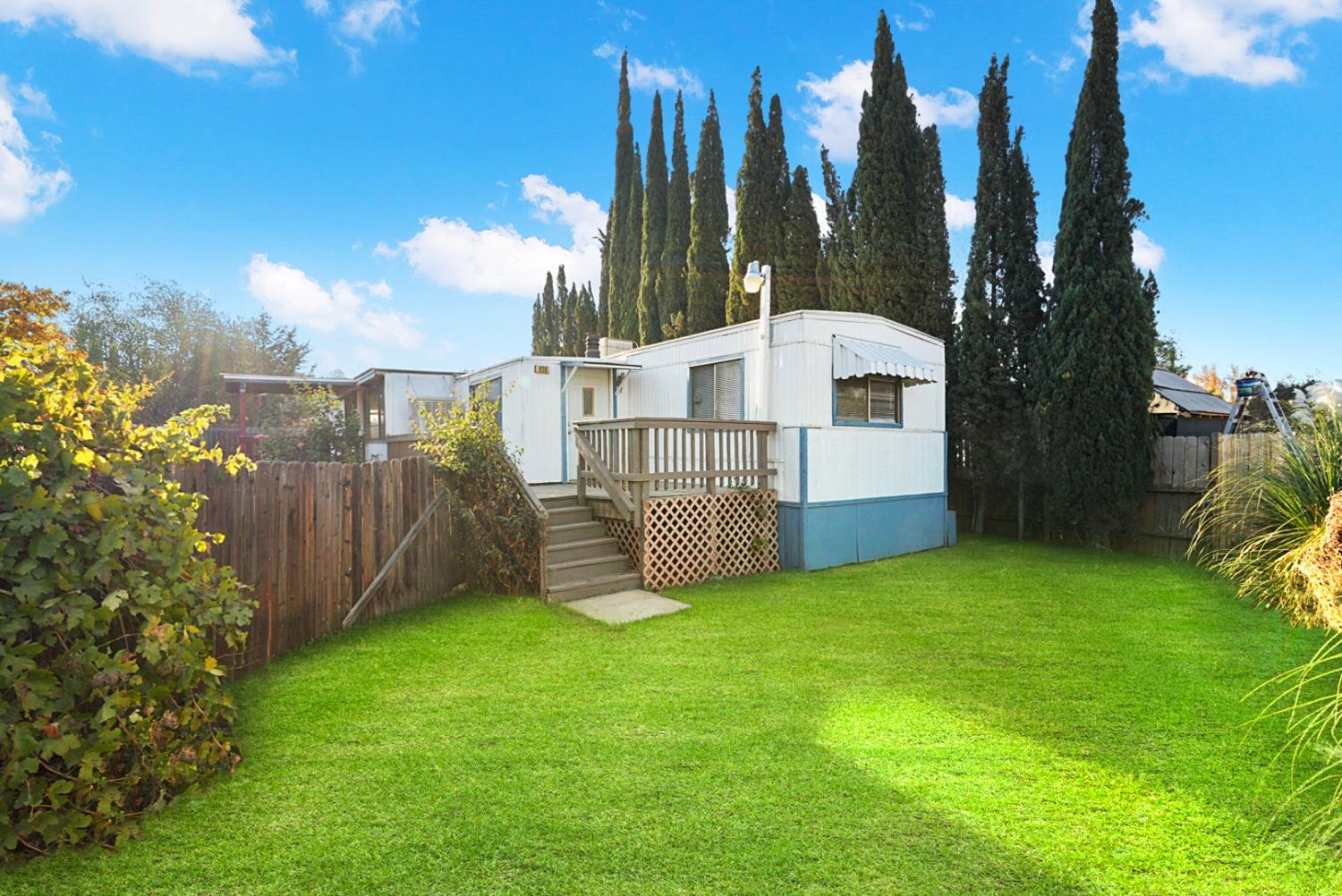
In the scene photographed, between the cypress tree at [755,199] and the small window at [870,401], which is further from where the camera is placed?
the cypress tree at [755,199]

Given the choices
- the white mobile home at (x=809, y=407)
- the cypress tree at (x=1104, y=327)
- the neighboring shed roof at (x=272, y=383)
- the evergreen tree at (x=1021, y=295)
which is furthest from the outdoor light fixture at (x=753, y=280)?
the neighboring shed roof at (x=272, y=383)

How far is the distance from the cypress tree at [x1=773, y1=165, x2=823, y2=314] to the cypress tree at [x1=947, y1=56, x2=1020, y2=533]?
224 inches

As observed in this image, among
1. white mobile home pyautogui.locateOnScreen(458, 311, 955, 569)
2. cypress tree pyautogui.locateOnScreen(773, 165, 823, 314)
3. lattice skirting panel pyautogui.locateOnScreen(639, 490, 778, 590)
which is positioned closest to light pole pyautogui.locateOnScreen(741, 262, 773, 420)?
white mobile home pyautogui.locateOnScreen(458, 311, 955, 569)

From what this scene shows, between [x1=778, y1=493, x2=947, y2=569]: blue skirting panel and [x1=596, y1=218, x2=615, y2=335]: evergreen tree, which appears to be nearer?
[x1=778, y1=493, x2=947, y2=569]: blue skirting panel

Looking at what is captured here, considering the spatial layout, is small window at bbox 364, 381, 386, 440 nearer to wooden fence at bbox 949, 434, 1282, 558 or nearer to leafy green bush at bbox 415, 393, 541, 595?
leafy green bush at bbox 415, 393, 541, 595

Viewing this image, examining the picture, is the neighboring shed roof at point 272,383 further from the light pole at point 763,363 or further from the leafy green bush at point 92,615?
the leafy green bush at point 92,615

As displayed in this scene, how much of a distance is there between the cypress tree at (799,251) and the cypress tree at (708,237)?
99.3 inches

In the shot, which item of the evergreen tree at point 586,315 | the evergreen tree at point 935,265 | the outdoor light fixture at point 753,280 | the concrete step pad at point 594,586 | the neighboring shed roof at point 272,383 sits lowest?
the concrete step pad at point 594,586

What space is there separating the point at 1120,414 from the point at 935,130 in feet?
24.5

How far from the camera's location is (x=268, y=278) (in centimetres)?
1434

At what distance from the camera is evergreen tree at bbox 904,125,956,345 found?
1270cm

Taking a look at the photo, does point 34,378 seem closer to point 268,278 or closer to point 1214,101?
point 268,278

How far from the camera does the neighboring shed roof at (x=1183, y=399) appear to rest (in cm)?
1271

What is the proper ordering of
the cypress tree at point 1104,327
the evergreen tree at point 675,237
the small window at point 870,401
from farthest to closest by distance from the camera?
the evergreen tree at point 675,237 < the cypress tree at point 1104,327 < the small window at point 870,401
